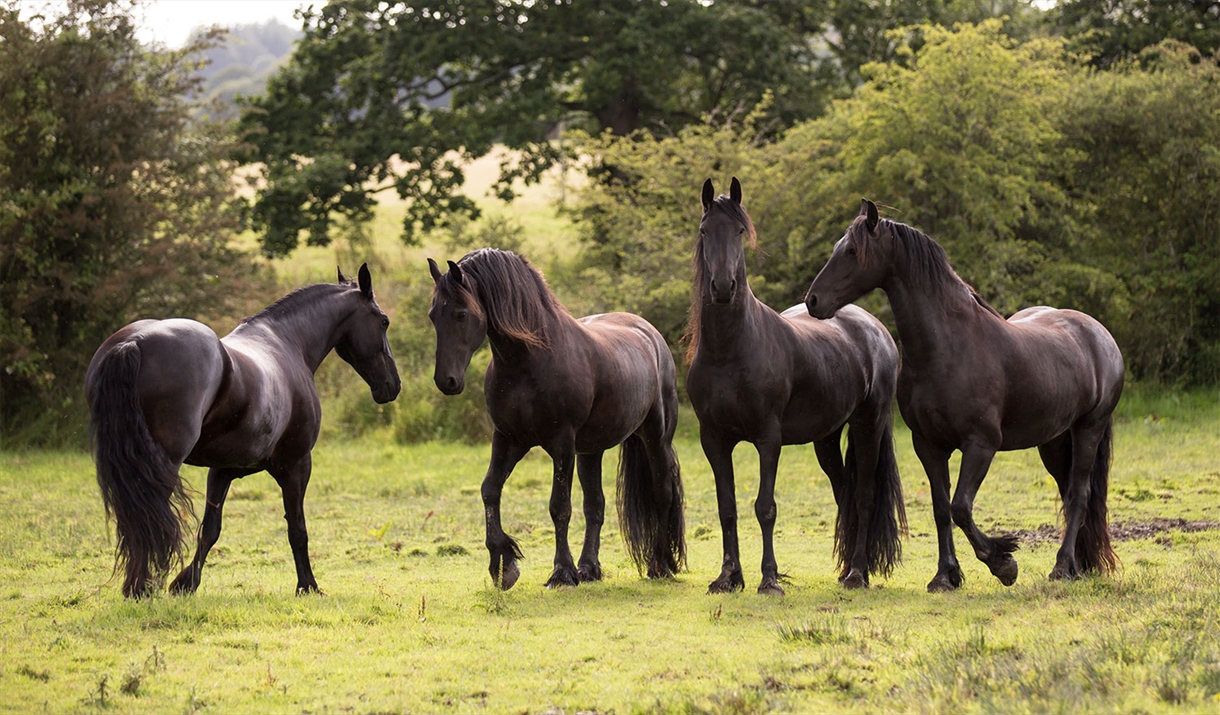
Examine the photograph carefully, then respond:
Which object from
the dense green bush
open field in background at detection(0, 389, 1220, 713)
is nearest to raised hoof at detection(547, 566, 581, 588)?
open field in background at detection(0, 389, 1220, 713)

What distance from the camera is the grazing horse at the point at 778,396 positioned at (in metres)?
7.41

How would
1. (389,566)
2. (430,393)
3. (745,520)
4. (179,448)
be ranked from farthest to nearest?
(430,393), (745,520), (389,566), (179,448)

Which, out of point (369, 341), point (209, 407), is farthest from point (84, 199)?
point (209, 407)

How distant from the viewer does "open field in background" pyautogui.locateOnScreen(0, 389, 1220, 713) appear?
480cm

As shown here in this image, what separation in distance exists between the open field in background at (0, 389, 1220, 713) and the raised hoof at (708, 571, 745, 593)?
0.20m

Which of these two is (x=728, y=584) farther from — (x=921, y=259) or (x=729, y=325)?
(x=921, y=259)

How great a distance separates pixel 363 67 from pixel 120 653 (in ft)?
69.9

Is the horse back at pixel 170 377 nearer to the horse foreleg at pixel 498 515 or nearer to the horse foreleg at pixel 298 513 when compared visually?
the horse foreleg at pixel 298 513

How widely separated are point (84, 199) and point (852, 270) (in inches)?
535

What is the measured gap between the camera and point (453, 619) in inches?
263

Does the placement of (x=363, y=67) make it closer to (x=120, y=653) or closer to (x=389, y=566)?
(x=389, y=566)

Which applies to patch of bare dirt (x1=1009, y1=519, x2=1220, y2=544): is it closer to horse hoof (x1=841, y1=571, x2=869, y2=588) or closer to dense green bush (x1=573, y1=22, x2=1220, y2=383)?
horse hoof (x1=841, y1=571, x2=869, y2=588)

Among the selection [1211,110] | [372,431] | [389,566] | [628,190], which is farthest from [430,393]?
[1211,110]

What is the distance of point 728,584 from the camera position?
7.59 metres
